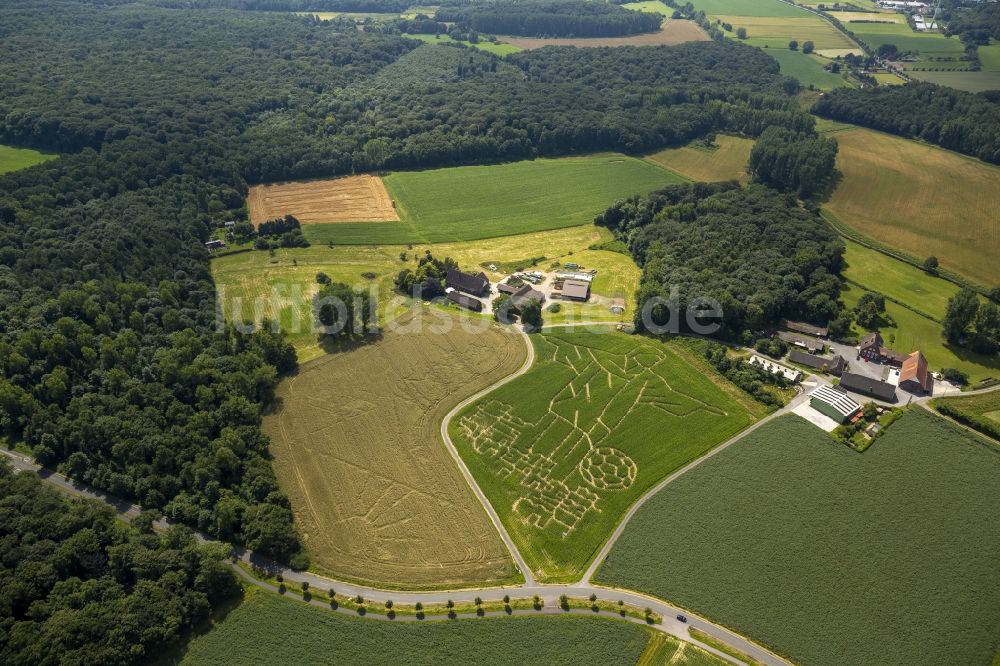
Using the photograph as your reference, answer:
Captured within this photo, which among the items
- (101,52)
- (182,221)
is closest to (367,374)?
(182,221)

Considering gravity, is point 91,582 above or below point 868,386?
below

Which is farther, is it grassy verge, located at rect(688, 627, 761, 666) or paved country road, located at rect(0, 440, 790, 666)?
paved country road, located at rect(0, 440, 790, 666)

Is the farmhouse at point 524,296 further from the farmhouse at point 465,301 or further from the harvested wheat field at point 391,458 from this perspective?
the harvested wheat field at point 391,458

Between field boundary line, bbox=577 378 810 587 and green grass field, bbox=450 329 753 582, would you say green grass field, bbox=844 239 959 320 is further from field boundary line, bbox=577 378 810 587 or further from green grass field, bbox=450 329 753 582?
green grass field, bbox=450 329 753 582

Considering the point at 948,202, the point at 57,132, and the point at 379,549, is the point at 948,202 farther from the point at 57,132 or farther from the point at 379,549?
the point at 57,132

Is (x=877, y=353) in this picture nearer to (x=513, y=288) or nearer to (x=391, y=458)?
(x=513, y=288)

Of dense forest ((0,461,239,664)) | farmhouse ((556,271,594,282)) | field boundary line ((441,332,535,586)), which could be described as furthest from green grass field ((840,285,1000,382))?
dense forest ((0,461,239,664))

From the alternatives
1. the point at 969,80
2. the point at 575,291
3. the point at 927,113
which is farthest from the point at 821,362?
the point at 969,80
